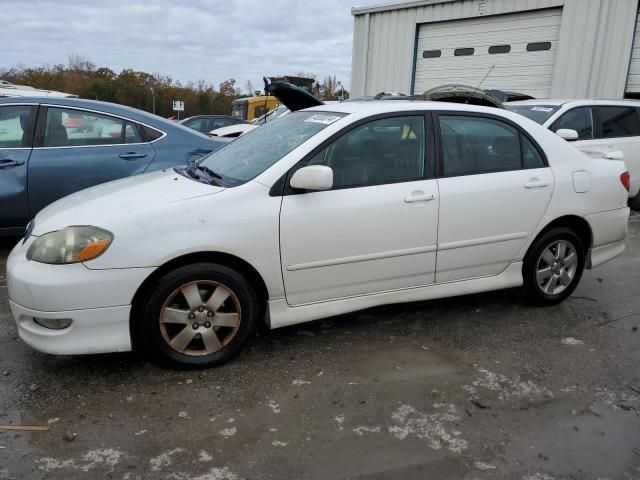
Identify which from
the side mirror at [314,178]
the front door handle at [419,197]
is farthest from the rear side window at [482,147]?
the side mirror at [314,178]

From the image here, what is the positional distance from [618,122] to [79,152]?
7287 millimetres

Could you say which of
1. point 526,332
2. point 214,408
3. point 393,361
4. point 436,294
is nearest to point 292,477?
point 214,408

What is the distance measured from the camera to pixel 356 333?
144 inches

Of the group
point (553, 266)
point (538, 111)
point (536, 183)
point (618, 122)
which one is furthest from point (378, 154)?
point (618, 122)

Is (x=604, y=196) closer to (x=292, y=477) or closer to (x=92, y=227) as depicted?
(x=292, y=477)

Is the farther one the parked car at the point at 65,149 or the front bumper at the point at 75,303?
the parked car at the point at 65,149

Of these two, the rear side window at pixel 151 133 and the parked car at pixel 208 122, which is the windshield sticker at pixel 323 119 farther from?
the parked car at pixel 208 122

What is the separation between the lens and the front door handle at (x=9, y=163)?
470 cm

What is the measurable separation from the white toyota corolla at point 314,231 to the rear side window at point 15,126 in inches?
73.6

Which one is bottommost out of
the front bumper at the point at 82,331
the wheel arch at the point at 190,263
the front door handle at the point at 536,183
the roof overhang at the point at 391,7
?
the front bumper at the point at 82,331

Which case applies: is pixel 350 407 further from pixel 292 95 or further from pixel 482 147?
pixel 292 95

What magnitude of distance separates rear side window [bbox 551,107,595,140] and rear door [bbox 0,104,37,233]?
6.32 m

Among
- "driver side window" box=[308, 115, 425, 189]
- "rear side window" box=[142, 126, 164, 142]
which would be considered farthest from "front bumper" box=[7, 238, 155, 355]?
"rear side window" box=[142, 126, 164, 142]

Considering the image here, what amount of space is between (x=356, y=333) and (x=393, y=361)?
1.47 ft
